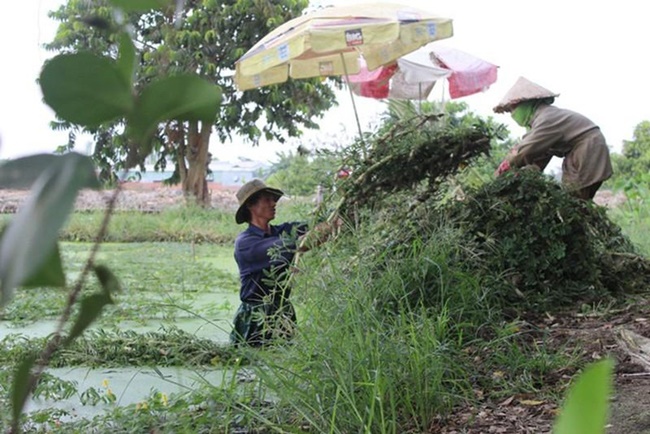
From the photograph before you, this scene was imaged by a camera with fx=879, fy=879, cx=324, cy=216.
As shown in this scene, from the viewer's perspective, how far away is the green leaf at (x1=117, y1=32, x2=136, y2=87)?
36 cm

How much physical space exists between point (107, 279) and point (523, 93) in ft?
15.7

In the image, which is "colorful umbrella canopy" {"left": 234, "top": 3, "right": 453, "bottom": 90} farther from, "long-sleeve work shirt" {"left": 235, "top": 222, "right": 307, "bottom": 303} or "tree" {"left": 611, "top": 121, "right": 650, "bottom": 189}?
"tree" {"left": 611, "top": 121, "right": 650, "bottom": 189}

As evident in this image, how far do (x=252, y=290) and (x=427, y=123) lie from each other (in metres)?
1.07

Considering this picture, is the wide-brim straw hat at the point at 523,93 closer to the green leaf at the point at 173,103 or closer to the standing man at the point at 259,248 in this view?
the standing man at the point at 259,248

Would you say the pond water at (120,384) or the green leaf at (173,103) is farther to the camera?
the pond water at (120,384)

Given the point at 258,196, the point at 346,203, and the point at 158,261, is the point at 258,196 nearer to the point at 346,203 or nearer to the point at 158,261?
the point at 346,203

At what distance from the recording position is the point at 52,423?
259 centimetres

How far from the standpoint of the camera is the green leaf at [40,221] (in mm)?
291

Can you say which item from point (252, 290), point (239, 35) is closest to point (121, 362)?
point (252, 290)

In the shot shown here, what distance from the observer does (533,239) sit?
375cm

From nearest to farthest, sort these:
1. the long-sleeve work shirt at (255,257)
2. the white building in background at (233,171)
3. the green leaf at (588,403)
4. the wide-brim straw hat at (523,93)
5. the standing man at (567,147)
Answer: the green leaf at (588,403), the long-sleeve work shirt at (255,257), the standing man at (567,147), the wide-brim straw hat at (523,93), the white building in background at (233,171)

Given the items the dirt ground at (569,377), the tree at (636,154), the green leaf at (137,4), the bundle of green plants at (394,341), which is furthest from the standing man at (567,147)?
the tree at (636,154)

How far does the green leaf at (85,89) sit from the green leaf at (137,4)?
32mm

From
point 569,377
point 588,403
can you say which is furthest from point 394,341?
point 588,403
